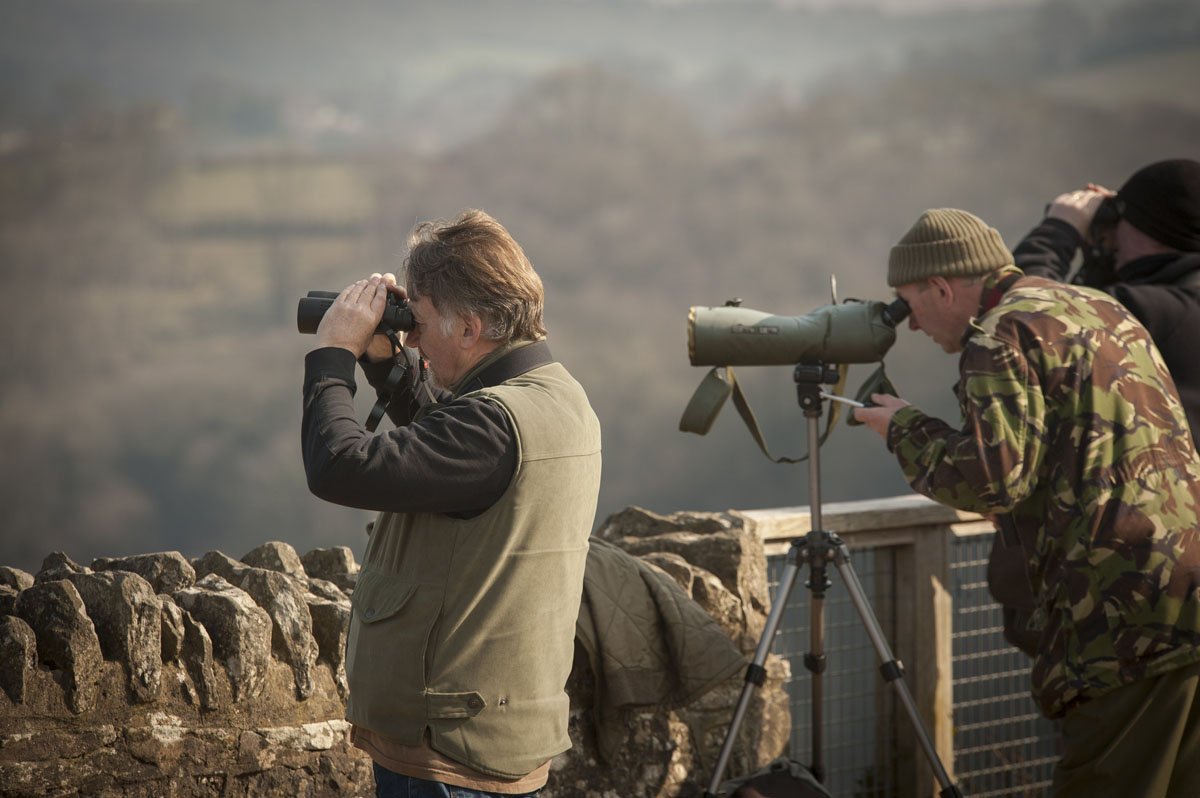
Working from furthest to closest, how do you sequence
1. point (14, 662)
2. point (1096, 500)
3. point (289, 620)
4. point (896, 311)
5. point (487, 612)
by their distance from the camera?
1. point (896, 311)
2. point (289, 620)
3. point (1096, 500)
4. point (14, 662)
5. point (487, 612)

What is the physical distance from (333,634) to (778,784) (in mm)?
1004

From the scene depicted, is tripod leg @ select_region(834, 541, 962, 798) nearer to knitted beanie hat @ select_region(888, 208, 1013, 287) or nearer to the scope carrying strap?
the scope carrying strap

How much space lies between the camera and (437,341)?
1680mm

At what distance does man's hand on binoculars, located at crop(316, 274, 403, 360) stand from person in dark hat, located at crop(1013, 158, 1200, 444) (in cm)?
167

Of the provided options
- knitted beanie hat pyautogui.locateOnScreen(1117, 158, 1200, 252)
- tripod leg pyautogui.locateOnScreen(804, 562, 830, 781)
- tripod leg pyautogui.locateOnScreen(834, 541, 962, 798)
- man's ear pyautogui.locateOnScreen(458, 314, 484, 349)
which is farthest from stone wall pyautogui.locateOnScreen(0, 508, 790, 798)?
knitted beanie hat pyautogui.locateOnScreen(1117, 158, 1200, 252)

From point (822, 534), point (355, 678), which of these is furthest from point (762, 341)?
point (355, 678)

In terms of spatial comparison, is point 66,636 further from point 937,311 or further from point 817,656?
point 937,311

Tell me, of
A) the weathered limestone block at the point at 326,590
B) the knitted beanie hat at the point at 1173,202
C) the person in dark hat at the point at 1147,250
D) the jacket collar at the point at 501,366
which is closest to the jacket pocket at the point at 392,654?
the jacket collar at the point at 501,366

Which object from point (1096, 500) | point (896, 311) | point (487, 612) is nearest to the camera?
point (487, 612)

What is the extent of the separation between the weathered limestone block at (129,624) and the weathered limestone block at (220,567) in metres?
0.28

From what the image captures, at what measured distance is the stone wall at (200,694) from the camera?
1972 mm

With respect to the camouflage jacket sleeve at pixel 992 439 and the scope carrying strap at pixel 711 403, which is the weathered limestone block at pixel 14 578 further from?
the camouflage jacket sleeve at pixel 992 439

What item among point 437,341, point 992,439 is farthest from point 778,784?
point 437,341

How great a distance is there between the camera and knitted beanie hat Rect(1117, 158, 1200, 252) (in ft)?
8.70
